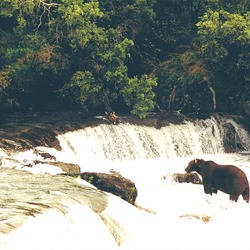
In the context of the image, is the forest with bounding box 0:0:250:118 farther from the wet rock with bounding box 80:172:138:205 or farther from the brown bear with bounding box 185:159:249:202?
the wet rock with bounding box 80:172:138:205

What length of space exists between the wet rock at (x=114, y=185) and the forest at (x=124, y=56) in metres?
9.51

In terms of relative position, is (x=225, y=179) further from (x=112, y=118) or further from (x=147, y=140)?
(x=112, y=118)

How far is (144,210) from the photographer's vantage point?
10.0 metres

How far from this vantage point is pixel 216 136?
21.0 m

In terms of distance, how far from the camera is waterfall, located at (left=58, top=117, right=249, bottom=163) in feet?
55.7

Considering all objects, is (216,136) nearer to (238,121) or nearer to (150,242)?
(238,121)

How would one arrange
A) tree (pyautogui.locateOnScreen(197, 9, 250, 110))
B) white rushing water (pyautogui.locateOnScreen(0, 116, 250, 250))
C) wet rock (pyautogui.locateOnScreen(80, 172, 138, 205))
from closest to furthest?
white rushing water (pyautogui.locateOnScreen(0, 116, 250, 250)) → wet rock (pyautogui.locateOnScreen(80, 172, 138, 205)) → tree (pyautogui.locateOnScreen(197, 9, 250, 110))

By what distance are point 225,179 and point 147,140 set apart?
8.22 meters

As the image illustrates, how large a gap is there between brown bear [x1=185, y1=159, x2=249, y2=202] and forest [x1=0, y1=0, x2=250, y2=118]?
9253mm

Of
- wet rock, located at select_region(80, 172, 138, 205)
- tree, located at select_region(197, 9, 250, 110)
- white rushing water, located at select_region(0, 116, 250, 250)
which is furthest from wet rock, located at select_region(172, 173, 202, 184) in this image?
tree, located at select_region(197, 9, 250, 110)

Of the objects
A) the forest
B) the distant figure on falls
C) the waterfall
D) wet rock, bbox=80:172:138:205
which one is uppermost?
the forest

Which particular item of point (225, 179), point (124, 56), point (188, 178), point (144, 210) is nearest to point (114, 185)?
point (144, 210)

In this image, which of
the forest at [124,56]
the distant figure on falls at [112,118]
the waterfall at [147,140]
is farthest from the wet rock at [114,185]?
the forest at [124,56]

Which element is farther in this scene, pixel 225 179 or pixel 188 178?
pixel 188 178
